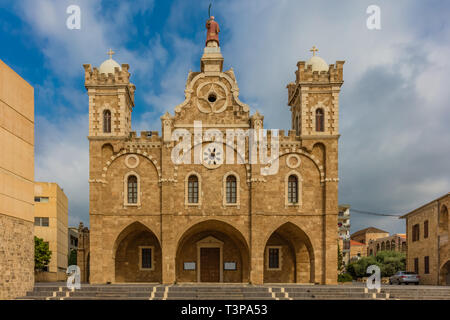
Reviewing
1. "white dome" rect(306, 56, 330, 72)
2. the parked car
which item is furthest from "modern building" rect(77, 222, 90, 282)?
the parked car

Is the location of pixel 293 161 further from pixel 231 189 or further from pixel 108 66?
pixel 108 66

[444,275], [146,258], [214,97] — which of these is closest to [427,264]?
[444,275]

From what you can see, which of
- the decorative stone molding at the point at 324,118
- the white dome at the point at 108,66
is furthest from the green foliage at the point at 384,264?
the white dome at the point at 108,66

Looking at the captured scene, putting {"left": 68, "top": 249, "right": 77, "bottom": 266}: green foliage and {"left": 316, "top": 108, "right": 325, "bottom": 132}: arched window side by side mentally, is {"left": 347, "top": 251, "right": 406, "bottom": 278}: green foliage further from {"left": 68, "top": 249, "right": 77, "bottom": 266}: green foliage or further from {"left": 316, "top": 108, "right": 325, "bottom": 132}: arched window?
{"left": 68, "top": 249, "right": 77, "bottom": 266}: green foliage

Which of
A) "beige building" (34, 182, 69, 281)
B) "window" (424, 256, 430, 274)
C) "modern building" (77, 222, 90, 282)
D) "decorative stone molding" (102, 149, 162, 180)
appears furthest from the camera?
"beige building" (34, 182, 69, 281)

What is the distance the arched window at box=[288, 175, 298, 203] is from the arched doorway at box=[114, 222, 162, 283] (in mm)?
9622

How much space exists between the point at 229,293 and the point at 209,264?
7.62m

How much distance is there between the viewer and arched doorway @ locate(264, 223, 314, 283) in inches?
1252

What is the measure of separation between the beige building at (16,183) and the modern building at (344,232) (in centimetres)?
6806

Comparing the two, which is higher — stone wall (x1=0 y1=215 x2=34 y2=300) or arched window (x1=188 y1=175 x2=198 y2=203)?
arched window (x1=188 y1=175 x2=198 y2=203)

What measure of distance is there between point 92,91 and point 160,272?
1308 centimetres

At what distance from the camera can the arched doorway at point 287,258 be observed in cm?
3180

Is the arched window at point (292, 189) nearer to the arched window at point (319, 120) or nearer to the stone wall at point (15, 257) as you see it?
the arched window at point (319, 120)
